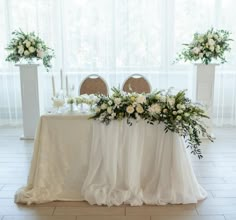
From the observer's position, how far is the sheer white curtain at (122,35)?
198 inches

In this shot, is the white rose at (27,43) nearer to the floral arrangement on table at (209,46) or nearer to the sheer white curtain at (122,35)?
the sheer white curtain at (122,35)

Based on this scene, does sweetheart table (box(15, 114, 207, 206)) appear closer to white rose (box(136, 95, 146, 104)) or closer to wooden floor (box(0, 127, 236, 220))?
wooden floor (box(0, 127, 236, 220))

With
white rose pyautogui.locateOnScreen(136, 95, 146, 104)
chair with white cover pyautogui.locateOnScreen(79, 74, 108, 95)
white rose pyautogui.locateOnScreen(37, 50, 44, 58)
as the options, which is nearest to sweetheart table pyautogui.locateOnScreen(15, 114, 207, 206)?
white rose pyautogui.locateOnScreen(136, 95, 146, 104)

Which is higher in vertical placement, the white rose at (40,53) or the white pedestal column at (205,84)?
the white rose at (40,53)

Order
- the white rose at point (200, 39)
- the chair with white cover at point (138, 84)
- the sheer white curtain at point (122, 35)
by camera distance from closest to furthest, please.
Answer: the chair with white cover at point (138, 84)
the white rose at point (200, 39)
the sheer white curtain at point (122, 35)

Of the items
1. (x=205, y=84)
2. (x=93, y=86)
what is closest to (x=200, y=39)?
(x=205, y=84)

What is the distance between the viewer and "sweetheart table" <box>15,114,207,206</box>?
9.23 feet

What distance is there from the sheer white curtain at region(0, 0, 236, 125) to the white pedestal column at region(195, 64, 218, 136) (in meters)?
0.24

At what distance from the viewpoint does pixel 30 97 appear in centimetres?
471

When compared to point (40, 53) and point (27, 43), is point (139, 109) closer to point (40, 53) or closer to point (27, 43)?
point (40, 53)

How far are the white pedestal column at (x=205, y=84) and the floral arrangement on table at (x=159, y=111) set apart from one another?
6.20ft

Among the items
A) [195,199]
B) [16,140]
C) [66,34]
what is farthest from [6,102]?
[195,199]

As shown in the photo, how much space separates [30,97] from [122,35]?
5.44 ft

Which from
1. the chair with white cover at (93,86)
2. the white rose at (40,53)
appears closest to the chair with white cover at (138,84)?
the chair with white cover at (93,86)
